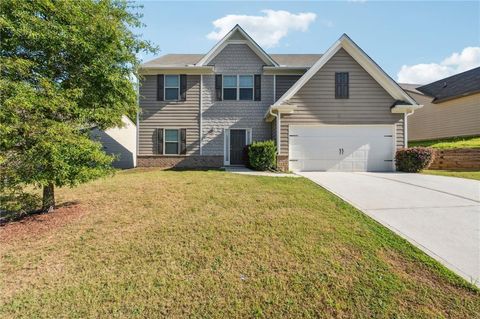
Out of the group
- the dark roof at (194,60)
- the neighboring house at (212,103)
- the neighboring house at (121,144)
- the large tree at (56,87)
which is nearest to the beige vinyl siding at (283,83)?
the neighboring house at (212,103)

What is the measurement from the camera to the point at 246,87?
15234 mm

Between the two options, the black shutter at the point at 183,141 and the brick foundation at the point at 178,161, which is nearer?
the brick foundation at the point at 178,161

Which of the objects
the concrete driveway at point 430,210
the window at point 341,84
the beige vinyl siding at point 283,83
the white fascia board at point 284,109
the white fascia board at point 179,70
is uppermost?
the white fascia board at point 179,70

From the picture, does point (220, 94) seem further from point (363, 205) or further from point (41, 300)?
point (41, 300)

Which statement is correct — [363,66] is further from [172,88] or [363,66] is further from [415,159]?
[172,88]

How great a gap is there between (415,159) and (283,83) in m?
7.89

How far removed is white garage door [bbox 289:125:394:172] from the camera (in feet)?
41.3

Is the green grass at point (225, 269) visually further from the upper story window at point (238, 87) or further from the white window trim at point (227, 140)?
the upper story window at point (238, 87)

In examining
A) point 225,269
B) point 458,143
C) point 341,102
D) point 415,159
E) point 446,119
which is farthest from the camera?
point 446,119

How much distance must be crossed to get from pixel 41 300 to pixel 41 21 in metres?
4.99

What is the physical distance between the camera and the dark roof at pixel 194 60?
50.2ft

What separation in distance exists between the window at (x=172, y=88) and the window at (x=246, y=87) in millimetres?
3687

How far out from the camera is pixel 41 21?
5.04 meters

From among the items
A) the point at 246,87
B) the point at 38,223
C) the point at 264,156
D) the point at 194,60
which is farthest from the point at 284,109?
the point at 38,223
